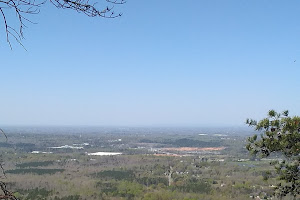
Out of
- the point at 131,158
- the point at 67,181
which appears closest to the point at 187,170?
the point at 131,158

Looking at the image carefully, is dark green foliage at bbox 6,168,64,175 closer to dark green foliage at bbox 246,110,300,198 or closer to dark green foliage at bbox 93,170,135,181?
dark green foliage at bbox 93,170,135,181

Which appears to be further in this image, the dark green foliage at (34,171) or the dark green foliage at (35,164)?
the dark green foliage at (35,164)

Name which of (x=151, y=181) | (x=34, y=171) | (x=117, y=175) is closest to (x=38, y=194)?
(x=151, y=181)

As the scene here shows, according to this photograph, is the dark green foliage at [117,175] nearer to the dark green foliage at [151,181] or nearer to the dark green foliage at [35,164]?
the dark green foliage at [151,181]

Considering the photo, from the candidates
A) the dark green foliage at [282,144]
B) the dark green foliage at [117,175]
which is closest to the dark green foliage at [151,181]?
the dark green foliage at [117,175]

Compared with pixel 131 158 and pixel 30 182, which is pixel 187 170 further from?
pixel 30 182

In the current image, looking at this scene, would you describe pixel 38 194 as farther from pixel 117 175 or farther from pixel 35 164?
pixel 35 164
